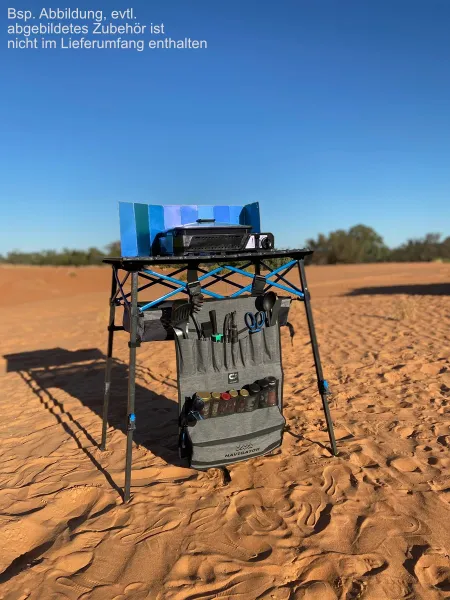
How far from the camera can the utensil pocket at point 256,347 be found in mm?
4406

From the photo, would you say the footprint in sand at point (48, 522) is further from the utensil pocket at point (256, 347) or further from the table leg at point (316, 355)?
the table leg at point (316, 355)

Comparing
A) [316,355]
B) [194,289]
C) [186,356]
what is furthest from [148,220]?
[316,355]

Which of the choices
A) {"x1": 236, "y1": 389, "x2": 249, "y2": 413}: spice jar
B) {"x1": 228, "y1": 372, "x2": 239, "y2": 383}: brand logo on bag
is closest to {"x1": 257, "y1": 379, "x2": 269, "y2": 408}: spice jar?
{"x1": 236, "y1": 389, "x2": 249, "y2": 413}: spice jar

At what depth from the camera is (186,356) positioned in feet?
13.5

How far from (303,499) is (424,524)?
962 mm

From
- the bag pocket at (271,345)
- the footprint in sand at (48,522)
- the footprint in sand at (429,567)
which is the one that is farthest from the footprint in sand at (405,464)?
the footprint in sand at (48,522)

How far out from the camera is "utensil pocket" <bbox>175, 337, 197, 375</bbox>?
4.07 m

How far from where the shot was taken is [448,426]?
491 cm

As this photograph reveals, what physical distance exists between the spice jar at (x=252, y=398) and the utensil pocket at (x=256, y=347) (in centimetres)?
31

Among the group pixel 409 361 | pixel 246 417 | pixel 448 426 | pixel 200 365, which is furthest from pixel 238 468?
pixel 409 361

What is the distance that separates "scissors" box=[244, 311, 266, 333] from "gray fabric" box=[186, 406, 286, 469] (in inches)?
32.0

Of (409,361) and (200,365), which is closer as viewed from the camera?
(200,365)

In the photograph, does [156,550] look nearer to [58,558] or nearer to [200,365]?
[58,558]

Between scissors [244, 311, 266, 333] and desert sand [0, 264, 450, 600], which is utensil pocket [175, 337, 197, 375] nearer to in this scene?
scissors [244, 311, 266, 333]
